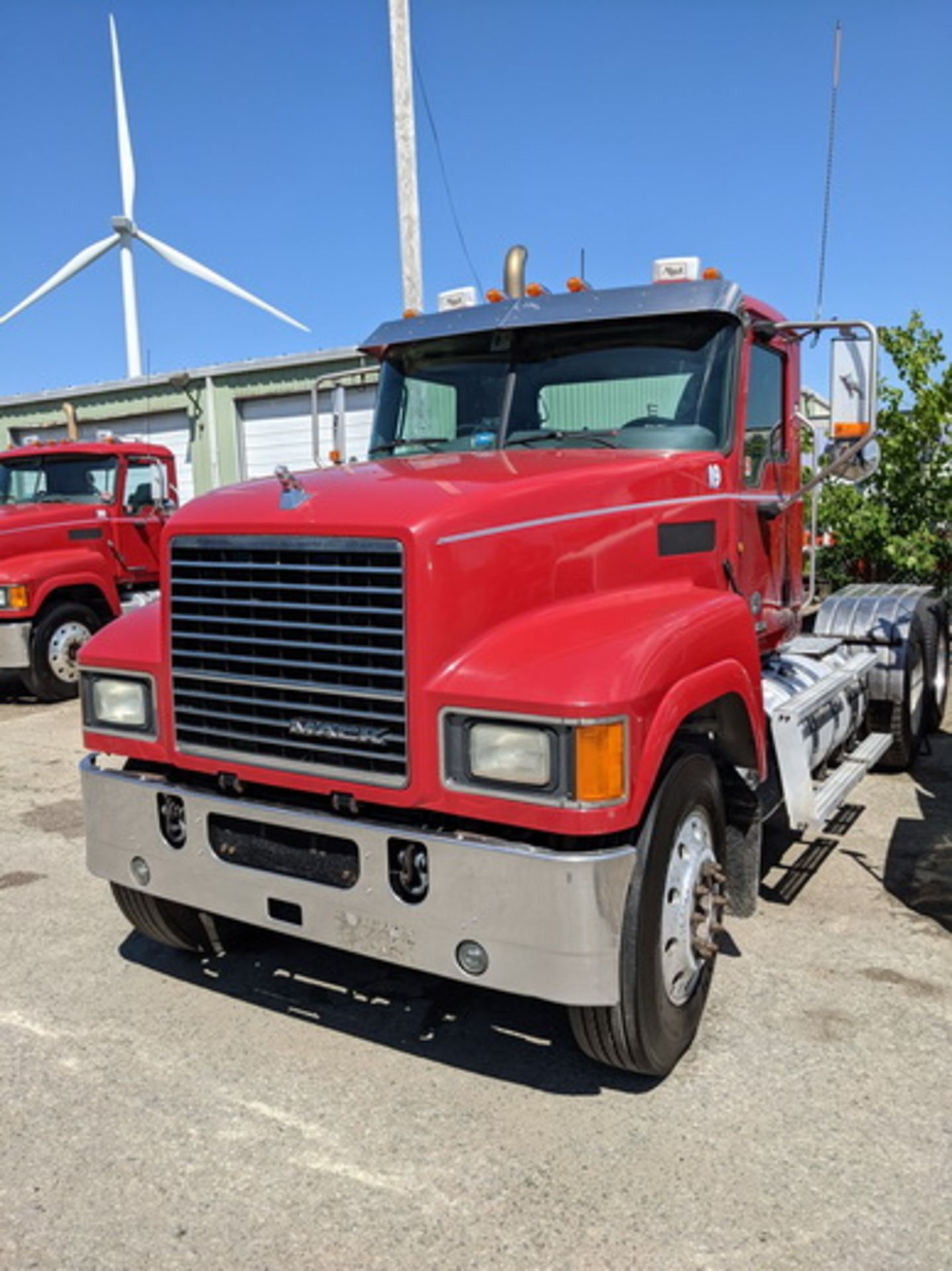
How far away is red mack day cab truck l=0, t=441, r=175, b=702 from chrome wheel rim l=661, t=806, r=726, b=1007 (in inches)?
322

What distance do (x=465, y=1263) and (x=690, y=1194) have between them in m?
0.65

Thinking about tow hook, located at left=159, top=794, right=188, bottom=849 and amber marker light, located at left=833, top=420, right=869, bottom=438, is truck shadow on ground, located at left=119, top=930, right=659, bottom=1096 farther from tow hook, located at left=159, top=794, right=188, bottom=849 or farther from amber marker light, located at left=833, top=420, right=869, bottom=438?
amber marker light, located at left=833, top=420, right=869, bottom=438

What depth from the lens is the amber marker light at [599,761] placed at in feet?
9.16

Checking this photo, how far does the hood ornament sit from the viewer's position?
3.33 meters

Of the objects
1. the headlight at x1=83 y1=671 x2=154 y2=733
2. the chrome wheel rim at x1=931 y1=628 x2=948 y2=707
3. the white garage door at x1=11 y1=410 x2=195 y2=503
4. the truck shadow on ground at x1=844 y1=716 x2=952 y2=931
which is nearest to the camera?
the headlight at x1=83 y1=671 x2=154 y2=733

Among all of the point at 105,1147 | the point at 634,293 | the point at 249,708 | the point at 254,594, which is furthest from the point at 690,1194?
the point at 634,293

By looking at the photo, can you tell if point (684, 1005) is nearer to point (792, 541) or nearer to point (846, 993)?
point (846, 993)

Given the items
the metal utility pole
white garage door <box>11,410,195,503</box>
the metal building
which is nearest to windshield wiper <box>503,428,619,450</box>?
the metal utility pole

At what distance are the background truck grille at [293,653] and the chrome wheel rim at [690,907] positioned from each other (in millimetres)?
986

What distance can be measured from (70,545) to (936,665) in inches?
323

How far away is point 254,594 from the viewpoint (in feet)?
10.8

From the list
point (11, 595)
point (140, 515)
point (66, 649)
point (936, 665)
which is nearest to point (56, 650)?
point (66, 649)

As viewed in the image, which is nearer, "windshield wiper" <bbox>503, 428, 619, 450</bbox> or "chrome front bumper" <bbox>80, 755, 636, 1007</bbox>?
"chrome front bumper" <bbox>80, 755, 636, 1007</bbox>

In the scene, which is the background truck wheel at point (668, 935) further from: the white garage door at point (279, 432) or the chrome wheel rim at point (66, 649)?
the white garage door at point (279, 432)
